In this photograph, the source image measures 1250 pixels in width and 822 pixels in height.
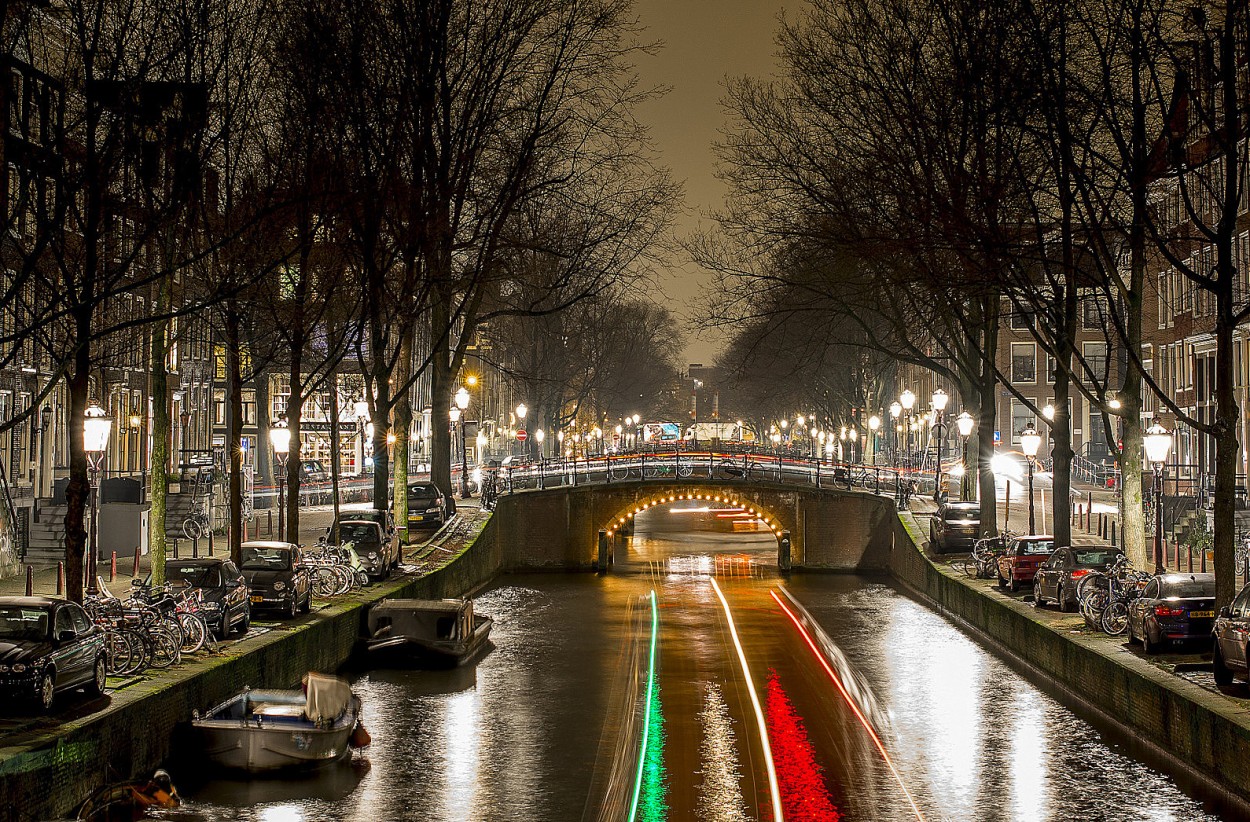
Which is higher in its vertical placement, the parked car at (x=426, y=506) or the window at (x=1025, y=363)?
the window at (x=1025, y=363)

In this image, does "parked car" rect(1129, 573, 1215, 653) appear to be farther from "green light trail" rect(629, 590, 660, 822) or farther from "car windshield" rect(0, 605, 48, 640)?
"car windshield" rect(0, 605, 48, 640)

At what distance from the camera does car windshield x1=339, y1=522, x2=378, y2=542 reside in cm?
4412

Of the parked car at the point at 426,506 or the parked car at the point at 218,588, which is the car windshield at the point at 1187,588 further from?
the parked car at the point at 426,506

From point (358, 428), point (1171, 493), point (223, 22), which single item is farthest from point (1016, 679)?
point (358, 428)

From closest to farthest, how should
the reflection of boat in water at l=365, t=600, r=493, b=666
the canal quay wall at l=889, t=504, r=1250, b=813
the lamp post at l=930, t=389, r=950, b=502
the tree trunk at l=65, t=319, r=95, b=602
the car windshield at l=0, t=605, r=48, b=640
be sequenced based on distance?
the car windshield at l=0, t=605, r=48, b=640 < the canal quay wall at l=889, t=504, r=1250, b=813 < the tree trunk at l=65, t=319, r=95, b=602 < the reflection of boat in water at l=365, t=600, r=493, b=666 < the lamp post at l=930, t=389, r=950, b=502

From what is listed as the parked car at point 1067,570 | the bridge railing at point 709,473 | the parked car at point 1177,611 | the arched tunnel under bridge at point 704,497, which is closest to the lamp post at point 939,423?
the bridge railing at point 709,473

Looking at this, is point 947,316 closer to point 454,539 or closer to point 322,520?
point 454,539

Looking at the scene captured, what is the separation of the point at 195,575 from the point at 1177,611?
18.0 meters

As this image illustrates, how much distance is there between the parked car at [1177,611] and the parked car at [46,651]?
57.3 feet

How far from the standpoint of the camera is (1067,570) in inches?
1438

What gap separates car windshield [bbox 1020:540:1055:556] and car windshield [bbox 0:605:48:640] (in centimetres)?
2629

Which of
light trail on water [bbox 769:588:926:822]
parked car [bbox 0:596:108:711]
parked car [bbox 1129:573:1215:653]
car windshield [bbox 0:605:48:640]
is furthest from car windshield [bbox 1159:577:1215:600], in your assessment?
car windshield [bbox 0:605:48:640]

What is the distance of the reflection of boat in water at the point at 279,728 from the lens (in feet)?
81.9

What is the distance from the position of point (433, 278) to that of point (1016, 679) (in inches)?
757
